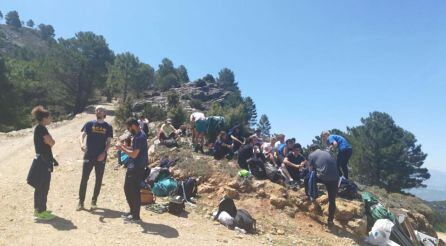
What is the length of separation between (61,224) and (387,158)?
3332cm

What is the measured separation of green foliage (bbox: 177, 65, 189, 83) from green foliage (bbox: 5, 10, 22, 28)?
95.1 m

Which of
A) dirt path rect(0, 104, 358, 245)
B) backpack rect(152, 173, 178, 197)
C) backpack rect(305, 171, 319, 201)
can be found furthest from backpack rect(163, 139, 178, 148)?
backpack rect(305, 171, 319, 201)

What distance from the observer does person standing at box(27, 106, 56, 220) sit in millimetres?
6215

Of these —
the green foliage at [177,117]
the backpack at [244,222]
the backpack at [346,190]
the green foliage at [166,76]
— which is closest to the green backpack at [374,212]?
the backpack at [346,190]

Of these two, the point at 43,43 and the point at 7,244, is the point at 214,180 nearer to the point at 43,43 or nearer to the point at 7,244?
the point at 7,244

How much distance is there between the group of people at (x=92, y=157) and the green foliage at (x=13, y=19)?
15987 cm

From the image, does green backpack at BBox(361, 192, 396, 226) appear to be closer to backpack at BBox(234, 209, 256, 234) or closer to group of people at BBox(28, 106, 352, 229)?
group of people at BBox(28, 106, 352, 229)

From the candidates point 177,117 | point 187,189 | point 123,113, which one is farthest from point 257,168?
point 123,113

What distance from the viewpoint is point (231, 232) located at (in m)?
7.25

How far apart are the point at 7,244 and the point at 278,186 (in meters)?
6.26

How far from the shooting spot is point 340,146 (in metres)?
9.94

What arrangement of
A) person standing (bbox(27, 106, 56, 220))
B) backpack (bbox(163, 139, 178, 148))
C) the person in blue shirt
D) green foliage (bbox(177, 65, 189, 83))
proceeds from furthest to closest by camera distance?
green foliage (bbox(177, 65, 189, 83)) < backpack (bbox(163, 139, 178, 148)) < the person in blue shirt < person standing (bbox(27, 106, 56, 220))

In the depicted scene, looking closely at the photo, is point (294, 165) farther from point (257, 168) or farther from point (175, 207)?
point (175, 207)

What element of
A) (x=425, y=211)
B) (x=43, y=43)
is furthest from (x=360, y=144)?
(x=43, y=43)
